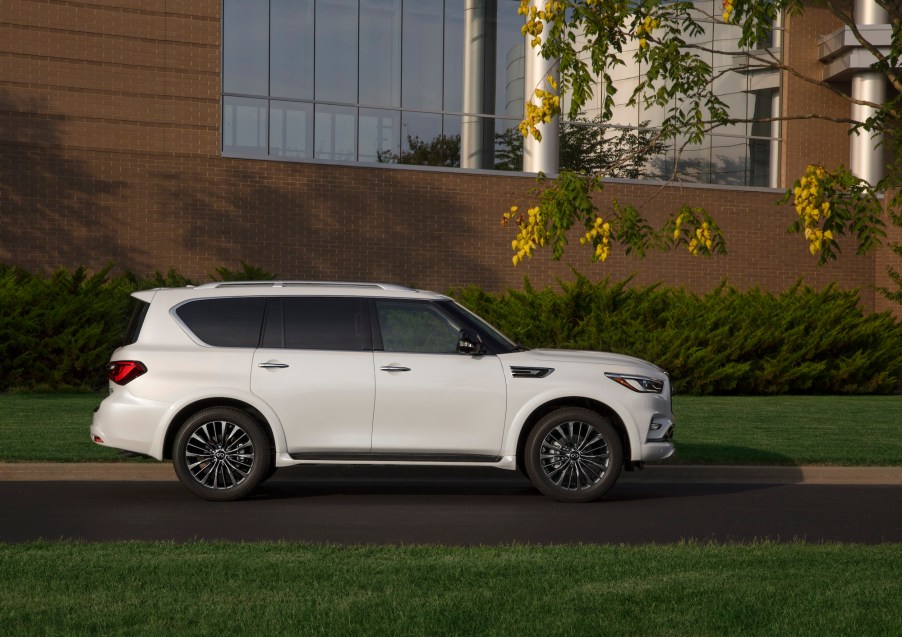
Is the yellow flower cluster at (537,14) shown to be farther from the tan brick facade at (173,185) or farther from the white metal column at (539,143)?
the white metal column at (539,143)

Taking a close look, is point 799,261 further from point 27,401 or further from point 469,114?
point 27,401

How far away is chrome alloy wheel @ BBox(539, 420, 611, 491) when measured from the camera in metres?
10.8

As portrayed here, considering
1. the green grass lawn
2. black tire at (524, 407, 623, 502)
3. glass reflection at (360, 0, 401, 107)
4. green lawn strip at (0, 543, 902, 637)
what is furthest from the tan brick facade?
green lawn strip at (0, 543, 902, 637)

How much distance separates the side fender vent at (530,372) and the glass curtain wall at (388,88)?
14.3 meters

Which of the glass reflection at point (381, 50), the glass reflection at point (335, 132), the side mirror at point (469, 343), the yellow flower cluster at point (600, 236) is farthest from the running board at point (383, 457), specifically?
the glass reflection at point (381, 50)

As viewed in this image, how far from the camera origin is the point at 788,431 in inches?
629

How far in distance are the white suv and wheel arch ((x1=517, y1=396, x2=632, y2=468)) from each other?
0.01m

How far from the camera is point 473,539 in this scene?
872 centimetres

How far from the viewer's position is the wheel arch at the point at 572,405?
1086cm

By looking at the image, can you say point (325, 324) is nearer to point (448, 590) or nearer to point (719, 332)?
point (448, 590)

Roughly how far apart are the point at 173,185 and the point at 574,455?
1451cm

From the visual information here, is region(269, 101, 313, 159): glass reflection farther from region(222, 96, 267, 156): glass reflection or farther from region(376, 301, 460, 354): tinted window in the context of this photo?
region(376, 301, 460, 354): tinted window

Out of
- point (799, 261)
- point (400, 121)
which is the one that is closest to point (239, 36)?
point (400, 121)

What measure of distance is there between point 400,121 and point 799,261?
9.62 m
